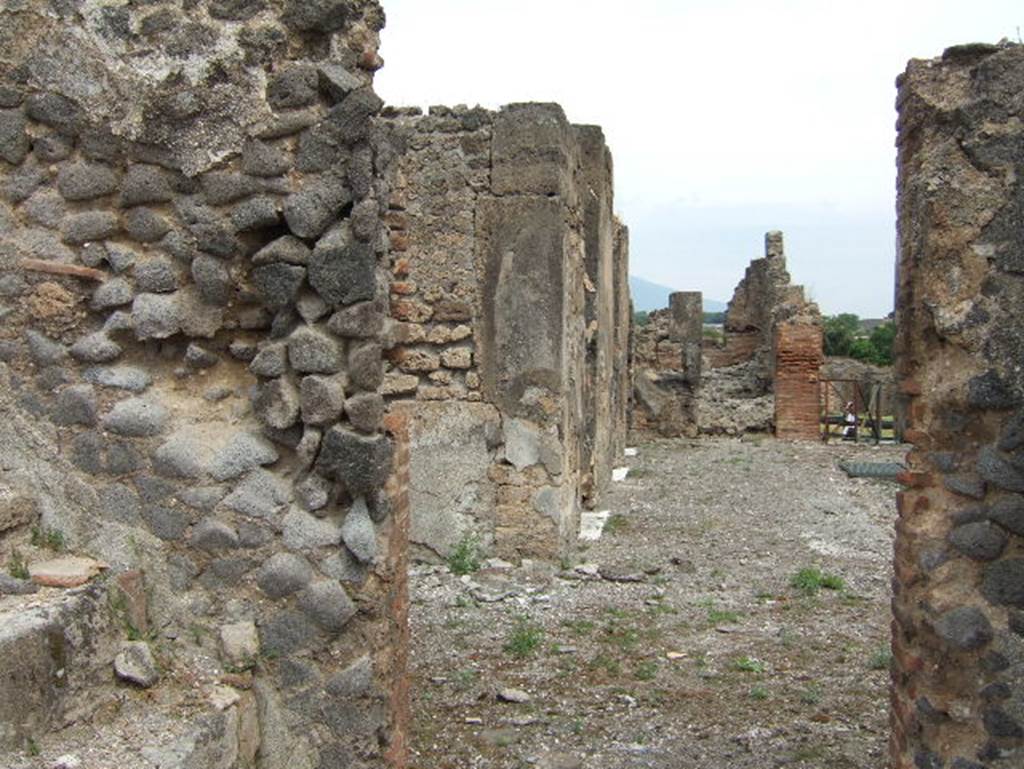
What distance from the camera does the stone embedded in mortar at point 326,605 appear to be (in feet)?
11.6

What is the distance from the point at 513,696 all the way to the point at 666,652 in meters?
1.20

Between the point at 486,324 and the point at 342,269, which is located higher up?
the point at 486,324

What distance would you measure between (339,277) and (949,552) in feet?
7.49

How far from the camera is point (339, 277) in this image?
348cm

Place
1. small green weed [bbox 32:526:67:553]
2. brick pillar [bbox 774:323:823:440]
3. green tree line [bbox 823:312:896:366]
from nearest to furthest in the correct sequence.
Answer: small green weed [bbox 32:526:67:553] → brick pillar [bbox 774:323:823:440] → green tree line [bbox 823:312:896:366]

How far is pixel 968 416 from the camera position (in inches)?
142

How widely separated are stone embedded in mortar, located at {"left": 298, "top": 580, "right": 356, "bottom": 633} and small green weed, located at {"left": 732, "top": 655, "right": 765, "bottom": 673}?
3.00 metres

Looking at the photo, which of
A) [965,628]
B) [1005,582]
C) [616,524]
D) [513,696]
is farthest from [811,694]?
[616,524]

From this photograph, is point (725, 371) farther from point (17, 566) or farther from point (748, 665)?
point (17, 566)

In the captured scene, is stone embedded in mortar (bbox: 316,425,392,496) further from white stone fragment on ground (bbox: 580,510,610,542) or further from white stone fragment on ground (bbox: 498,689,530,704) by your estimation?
white stone fragment on ground (bbox: 580,510,610,542)

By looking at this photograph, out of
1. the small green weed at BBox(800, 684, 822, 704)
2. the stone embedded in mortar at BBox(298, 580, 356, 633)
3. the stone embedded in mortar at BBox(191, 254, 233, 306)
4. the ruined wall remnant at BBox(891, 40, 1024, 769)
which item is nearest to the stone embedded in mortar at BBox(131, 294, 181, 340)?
the stone embedded in mortar at BBox(191, 254, 233, 306)

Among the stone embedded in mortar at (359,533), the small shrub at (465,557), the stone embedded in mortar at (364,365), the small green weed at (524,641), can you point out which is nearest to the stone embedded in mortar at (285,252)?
the stone embedded in mortar at (364,365)

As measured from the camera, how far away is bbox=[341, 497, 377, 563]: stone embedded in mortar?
354cm

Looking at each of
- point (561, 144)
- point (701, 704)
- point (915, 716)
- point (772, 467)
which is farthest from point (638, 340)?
point (915, 716)
